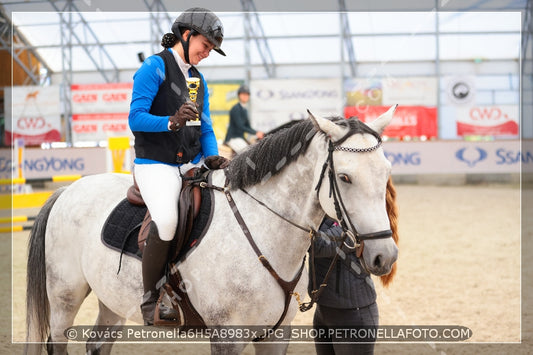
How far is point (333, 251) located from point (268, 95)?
47.2 feet

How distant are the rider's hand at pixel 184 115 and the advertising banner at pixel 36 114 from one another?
16452 millimetres

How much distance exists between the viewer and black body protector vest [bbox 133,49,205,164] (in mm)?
2475

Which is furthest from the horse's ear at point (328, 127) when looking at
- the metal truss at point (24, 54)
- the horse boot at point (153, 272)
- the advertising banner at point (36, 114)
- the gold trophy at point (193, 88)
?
the metal truss at point (24, 54)

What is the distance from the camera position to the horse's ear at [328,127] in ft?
6.89

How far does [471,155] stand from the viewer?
15453mm

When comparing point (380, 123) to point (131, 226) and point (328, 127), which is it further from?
point (131, 226)

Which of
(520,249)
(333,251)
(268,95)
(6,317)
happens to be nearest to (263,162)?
(333,251)

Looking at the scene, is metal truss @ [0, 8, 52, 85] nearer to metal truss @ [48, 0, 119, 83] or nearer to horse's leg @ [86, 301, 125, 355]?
metal truss @ [48, 0, 119, 83]

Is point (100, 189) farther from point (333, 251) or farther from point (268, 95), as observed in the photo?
point (268, 95)

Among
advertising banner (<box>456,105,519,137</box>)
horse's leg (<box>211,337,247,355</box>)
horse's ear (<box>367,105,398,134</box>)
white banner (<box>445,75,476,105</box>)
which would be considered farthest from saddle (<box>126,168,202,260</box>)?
white banner (<box>445,75,476,105</box>)

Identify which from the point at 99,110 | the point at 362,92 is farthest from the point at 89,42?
the point at 362,92

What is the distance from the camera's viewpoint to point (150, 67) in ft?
7.84

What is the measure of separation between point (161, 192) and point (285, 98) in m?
14.7

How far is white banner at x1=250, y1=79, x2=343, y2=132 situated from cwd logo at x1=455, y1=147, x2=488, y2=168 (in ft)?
12.8
